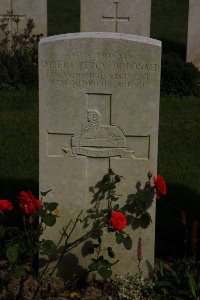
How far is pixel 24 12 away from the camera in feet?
34.6

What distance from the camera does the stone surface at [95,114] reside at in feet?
14.8

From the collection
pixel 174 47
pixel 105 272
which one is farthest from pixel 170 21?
pixel 105 272

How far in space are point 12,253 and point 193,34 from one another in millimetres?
7166

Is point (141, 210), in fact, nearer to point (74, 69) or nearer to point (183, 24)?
point (74, 69)

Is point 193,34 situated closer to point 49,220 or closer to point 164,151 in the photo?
point 164,151

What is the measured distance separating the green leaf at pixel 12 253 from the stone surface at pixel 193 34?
23.1ft

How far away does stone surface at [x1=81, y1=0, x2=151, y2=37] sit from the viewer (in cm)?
998

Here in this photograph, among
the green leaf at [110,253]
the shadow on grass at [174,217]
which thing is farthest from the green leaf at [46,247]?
the shadow on grass at [174,217]

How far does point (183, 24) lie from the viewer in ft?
53.1

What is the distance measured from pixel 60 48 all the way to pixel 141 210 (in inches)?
47.2

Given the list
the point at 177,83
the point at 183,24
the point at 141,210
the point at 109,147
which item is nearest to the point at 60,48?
the point at 109,147

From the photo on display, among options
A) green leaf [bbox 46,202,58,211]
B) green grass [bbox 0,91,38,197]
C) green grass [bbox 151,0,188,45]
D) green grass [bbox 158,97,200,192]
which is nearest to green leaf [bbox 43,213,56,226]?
green leaf [bbox 46,202,58,211]

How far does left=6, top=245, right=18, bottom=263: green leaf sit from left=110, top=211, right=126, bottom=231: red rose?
63 cm

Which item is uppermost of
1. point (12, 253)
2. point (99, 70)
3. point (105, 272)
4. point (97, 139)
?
point (99, 70)
